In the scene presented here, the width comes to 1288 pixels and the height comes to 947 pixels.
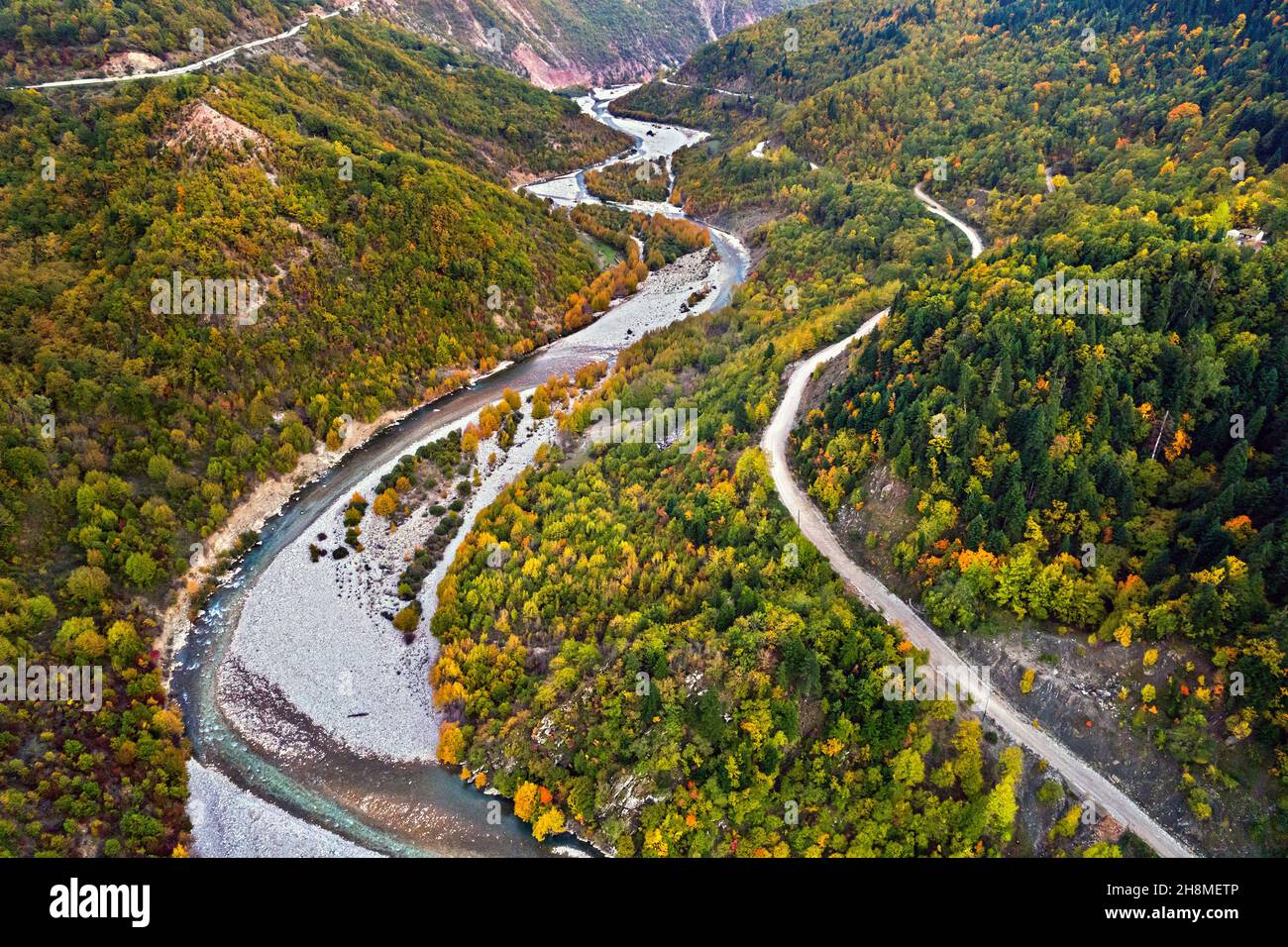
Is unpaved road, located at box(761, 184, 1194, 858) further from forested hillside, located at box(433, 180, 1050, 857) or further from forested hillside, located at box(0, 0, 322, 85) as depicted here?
forested hillside, located at box(0, 0, 322, 85)

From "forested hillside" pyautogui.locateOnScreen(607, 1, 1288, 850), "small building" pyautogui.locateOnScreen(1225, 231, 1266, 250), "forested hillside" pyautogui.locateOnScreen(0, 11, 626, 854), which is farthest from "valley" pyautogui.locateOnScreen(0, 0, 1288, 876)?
"small building" pyautogui.locateOnScreen(1225, 231, 1266, 250)

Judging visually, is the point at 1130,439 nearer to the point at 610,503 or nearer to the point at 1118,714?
the point at 1118,714

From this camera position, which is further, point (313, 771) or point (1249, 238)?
point (1249, 238)

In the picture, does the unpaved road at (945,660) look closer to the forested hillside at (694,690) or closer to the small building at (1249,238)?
the forested hillside at (694,690)

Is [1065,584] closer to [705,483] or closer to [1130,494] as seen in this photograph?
[1130,494]

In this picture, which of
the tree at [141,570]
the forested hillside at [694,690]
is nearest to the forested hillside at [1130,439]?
the forested hillside at [694,690]

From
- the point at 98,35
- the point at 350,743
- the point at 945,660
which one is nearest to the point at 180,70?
the point at 98,35

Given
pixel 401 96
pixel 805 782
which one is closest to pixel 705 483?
pixel 805 782
